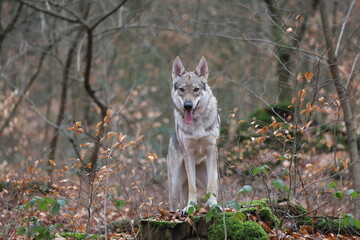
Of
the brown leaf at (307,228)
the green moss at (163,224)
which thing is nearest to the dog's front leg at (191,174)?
the green moss at (163,224)

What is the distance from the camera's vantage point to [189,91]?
24.4ft

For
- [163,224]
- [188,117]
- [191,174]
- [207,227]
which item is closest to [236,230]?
[207,227]

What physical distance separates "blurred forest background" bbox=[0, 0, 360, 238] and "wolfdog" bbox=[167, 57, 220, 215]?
44cm

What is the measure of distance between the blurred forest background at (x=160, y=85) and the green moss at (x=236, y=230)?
1.99 feet

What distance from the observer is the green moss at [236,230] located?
17.8 feet

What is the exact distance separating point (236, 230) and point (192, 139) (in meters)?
2.12

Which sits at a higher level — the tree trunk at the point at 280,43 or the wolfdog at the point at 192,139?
the tree trunk at the point at 280,43

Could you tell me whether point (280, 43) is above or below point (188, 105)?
above

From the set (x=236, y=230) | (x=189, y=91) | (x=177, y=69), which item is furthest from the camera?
(x=177, y=69)

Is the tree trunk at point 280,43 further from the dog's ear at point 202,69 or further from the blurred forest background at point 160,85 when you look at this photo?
the dog's ear at point 202,69

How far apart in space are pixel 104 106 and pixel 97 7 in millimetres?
6221

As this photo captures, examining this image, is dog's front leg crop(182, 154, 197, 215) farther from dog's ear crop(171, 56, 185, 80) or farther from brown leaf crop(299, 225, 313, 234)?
brown leaf crop(299, 225, 313, 234)

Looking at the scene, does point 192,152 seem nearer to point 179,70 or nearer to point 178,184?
point 178,184

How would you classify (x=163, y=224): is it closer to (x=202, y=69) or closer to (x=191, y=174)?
(x=191, y=174)
